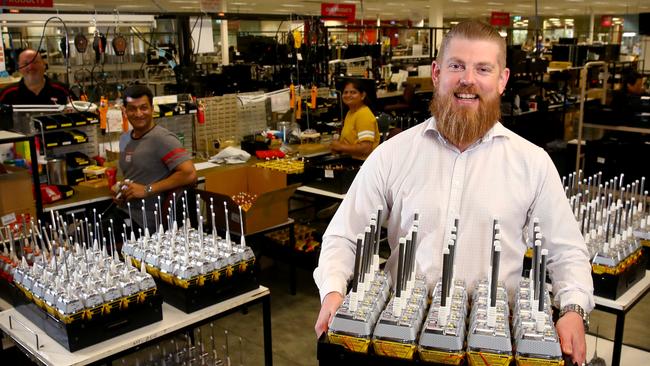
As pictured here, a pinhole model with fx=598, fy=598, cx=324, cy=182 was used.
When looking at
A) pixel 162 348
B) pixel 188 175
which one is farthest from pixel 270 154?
pixel 162 348

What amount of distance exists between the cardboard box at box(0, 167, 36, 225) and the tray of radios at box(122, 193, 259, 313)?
46.6 inches

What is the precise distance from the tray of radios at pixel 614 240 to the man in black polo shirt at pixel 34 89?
4210 millimetres

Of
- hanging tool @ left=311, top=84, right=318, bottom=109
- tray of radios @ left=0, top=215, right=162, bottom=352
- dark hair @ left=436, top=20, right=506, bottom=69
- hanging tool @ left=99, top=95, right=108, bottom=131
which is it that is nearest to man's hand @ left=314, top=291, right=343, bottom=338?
dark hair @ left=436, top=20, right=506, bottom=69

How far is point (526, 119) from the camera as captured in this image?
864 cm

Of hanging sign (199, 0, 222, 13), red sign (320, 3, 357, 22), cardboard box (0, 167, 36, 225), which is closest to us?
cardboard box (0, 167, 36, 225)

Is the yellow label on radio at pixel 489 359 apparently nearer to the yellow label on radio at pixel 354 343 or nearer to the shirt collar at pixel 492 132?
the yellow label on radio at pixel 354 343

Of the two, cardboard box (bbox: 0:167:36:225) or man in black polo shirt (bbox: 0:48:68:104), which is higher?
man in black polo shirt (bbox: 0:48:68:104)

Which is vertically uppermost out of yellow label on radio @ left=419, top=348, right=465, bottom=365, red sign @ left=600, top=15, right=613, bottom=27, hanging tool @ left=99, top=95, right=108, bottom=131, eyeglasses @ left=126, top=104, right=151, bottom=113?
red sign @ left=600, top=15, right=613, bottom=27

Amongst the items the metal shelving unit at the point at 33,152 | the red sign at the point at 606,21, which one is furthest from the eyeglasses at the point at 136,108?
the red sign at the point at 606,21

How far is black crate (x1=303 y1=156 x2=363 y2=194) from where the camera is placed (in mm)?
4551

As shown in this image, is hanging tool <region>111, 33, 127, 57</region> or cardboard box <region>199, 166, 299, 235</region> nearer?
cardboard box <region>199, 166, 299, 235</region>

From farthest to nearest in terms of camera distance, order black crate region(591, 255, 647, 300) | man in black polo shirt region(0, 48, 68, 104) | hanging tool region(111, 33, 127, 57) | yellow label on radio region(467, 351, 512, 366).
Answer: man in black polo shirt region(0, 48, 68, 104) < hanging tool region(111, 33, 127, 57) < black crate region(591, 255, 647, 300) < yellow label on radio region(467, 351, 512, 366)

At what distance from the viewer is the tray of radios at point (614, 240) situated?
280 centimetres

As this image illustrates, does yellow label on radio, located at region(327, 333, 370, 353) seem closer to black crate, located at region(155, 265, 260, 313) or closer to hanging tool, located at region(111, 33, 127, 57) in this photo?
black crate, located at region(155, 265, 260, 313)
